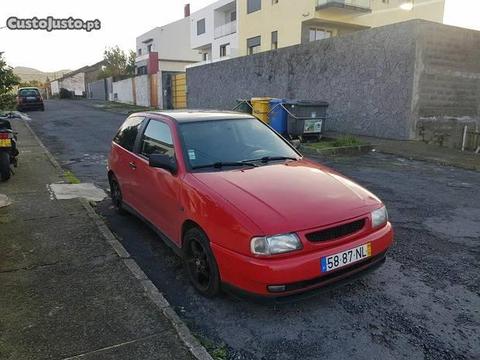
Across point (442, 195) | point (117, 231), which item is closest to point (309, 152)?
point (442, 195)

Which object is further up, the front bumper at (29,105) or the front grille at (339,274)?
the front bumper at (29,105)

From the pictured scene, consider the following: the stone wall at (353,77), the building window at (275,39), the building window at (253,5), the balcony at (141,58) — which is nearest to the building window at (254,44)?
the building window at (275,39)

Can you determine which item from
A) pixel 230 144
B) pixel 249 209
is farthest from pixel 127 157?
pixel 249 209

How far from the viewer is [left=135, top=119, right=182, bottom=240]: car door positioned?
3941 mm

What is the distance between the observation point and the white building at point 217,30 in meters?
34.8

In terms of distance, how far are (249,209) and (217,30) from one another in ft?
119

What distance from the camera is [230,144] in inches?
170

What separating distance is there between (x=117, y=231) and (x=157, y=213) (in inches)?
48.8

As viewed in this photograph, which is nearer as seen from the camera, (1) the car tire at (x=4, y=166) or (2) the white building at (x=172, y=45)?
(1) the car tire at (x=4, y=166)

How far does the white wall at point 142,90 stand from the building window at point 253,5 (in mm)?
9655

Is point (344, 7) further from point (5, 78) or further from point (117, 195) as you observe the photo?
point (117, 195)

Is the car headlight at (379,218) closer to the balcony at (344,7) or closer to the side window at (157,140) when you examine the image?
the side window at (157,140)

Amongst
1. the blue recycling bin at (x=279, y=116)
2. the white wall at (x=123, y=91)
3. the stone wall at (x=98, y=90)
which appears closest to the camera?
the blue recycling bin at (x=279, y=116)

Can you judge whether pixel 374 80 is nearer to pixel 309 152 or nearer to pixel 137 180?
pixel 309 152
